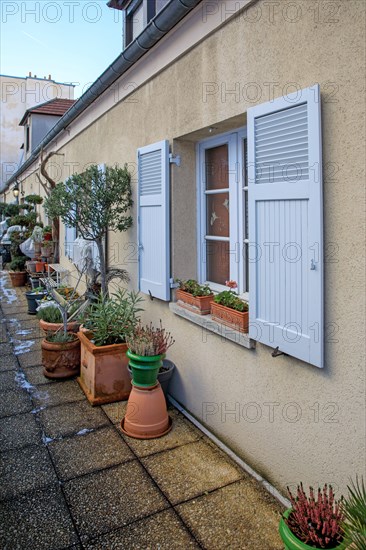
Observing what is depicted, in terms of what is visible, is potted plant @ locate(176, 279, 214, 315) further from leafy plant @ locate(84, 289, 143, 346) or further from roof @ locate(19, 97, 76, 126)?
roof @ locate(19, 97, 76, 126)

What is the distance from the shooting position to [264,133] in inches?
113

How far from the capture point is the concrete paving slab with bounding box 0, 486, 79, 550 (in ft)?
8.11

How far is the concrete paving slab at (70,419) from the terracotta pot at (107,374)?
0.15 metres

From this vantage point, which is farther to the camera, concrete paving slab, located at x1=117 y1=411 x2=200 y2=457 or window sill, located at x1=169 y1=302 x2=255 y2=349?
concrete paving slab, located at x1=117 y1=411 x2=200 y2=457

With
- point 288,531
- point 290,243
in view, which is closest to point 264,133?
point 290,243

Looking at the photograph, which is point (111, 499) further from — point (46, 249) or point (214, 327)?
point (46, 249)

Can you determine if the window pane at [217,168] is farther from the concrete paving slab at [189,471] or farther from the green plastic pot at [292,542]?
the green plastic pot at [292,542]

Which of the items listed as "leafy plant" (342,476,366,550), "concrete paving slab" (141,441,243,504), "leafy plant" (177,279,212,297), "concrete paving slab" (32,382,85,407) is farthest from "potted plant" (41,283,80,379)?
"leafy plant" (342,476,366,550)

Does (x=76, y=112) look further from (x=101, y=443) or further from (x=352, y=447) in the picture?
(x=352, y=447)

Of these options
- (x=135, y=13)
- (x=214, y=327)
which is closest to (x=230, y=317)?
(x=214, y=327)

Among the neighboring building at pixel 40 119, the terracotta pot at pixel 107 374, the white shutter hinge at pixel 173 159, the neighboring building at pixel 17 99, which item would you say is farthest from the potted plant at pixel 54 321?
the neighboring building at pixel 17 99

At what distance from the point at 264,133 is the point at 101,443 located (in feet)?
9.29

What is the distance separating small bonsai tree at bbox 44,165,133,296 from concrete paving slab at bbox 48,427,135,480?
252 cm

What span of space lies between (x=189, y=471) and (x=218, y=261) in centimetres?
195
